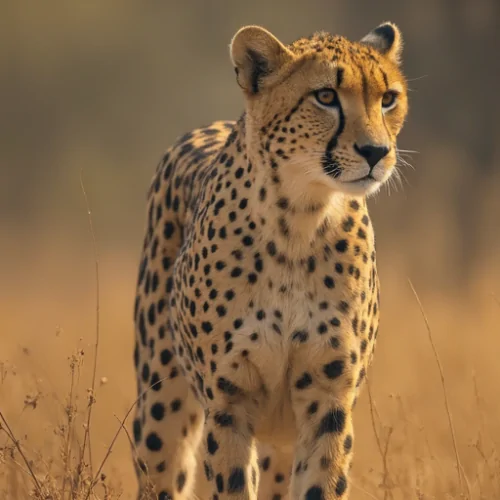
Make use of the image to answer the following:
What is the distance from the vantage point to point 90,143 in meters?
15.1

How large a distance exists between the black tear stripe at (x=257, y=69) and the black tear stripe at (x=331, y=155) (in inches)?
10.2

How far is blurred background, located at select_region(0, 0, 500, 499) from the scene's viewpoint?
5.49m

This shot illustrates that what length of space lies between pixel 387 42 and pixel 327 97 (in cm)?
40

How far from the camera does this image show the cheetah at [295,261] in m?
3.41

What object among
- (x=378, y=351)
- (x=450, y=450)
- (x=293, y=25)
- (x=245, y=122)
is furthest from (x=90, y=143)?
(x=245, y=122)

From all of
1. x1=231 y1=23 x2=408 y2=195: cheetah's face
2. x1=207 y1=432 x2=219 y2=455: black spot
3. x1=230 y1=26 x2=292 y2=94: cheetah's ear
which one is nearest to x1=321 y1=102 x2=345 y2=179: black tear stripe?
x1=231 y1=23 x2=408 y2=195: cheetah's face

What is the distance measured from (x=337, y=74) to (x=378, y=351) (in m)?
3.21

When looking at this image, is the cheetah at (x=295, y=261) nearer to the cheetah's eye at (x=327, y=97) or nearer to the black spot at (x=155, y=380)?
the cheetah's eye at (x=327, y=97)

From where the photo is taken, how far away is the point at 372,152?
331cm

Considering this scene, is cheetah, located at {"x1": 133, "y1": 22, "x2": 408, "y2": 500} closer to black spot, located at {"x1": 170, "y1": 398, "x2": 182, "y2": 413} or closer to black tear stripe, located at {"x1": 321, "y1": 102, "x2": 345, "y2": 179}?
black tear stripe, located at {"x1": 321, "y1": 102, "x2": 345, "y2": 179}

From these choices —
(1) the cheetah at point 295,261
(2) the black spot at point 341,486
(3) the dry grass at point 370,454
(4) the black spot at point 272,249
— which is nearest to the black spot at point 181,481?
(3) the dry grass at point 370,454

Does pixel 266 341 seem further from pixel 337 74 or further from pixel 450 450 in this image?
pixel 450 450

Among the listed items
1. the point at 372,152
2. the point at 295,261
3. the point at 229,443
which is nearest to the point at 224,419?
the point at 229,443

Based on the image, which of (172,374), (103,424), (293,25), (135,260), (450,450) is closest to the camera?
(172,374)
